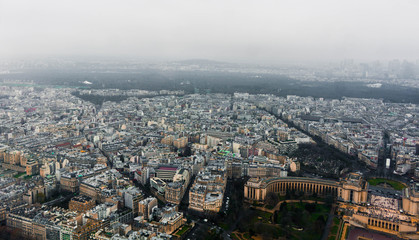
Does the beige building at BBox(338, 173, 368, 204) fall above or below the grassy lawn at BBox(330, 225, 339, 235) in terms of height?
above

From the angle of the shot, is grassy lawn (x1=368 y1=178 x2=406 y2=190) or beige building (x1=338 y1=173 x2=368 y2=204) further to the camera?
grassy lawn (x1=368 y1=178 x2=406 y2=190)

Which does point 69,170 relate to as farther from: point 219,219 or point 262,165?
point 262,165

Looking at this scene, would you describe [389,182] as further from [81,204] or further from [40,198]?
[40,198]

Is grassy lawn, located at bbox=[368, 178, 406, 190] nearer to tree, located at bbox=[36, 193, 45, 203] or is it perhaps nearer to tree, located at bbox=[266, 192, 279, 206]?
tree, located at bbox=[266, 192, 279, 206]

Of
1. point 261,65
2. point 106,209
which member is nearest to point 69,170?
point 106,209

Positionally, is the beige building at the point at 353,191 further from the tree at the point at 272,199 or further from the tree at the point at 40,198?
the tree at the point at 40,198

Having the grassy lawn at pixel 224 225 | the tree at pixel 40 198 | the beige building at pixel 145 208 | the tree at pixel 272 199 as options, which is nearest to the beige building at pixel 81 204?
the tree at pixel 40 198

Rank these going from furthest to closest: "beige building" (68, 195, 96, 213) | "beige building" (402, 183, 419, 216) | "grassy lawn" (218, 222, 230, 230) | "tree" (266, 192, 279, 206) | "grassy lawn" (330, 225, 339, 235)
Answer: "tree" (266, 192, 279, 206)
"beige building" (402, 183, 419, 216)
"beige building" (68, 195, 96, 213)
"grassy lawn" (218, 222, 230, 230)
"grassy lawn" (330, 225, 339, 235)

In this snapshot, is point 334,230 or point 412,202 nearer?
point 334,230

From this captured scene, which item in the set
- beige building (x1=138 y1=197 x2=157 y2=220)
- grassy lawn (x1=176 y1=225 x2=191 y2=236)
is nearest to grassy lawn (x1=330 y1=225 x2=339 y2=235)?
grassy lawn (x1=176 y1=225 x2=191 y2=236)

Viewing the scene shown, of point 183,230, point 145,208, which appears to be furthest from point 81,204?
point 183,230

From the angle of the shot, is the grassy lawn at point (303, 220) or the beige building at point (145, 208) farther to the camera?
the beige building at point (145, 208)
